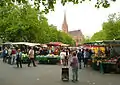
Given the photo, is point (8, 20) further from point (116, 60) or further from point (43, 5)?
point (43, 5)

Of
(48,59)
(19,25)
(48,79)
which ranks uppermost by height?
(19,25)

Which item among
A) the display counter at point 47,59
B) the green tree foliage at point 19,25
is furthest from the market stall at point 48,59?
the green tree foliage at point 19,25

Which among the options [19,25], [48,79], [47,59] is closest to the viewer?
[48,79]

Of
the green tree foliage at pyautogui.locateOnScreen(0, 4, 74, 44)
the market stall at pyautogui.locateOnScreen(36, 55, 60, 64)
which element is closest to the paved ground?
the market stall at pyautogui.locateOnScreen(36, 55, 60, 64)

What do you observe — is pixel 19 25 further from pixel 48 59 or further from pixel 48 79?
pixel 48 79

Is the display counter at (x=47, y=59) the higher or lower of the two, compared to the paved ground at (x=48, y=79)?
higher

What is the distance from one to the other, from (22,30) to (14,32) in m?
1.72

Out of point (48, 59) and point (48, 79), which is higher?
point (48, 59)

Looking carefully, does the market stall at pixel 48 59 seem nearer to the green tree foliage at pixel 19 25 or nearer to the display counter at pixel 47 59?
the display counter at pixel 47 59

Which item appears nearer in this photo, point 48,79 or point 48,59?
point 48,79

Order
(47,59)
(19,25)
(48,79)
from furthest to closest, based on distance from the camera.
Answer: (19,25) → (47,59) → (48,79)

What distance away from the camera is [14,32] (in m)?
70.4

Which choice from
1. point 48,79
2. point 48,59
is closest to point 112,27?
point 48,59

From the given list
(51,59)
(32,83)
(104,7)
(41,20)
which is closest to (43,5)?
(104,7)
